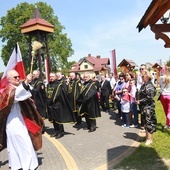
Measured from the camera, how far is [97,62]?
3061 inches

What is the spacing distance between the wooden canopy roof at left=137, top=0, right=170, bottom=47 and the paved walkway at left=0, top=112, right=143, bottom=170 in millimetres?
2706

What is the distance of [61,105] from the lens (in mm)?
9016

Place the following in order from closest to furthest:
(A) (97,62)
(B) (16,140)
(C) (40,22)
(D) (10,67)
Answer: (B) (16,140), (D) (10,67), (C) (40,22), (A) (97,62)

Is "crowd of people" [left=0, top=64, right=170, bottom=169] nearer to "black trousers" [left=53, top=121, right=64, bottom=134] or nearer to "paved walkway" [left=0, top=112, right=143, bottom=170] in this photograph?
"black trousers" [left=53, top=121, right=64, bottom=134]

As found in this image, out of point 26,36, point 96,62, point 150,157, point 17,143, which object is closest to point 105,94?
point 150,157

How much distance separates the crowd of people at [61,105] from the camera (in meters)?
5.52

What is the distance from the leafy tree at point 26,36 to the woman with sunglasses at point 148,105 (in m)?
34.5

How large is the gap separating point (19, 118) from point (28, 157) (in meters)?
0.76

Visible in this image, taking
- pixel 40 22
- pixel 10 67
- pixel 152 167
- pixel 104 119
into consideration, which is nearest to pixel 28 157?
pixel 10 67

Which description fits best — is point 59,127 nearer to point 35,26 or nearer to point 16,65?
point 16,65

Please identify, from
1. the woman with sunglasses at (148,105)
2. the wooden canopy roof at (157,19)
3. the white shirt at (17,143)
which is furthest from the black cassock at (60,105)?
the wooden canopy roof at (157,19)

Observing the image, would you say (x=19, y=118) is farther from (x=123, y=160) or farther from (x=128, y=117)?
(x=128, y=117)

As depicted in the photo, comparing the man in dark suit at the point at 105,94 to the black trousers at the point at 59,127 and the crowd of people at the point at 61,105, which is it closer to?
the crowd of people at the point at 61,105

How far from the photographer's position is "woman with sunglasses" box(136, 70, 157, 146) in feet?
23.4
